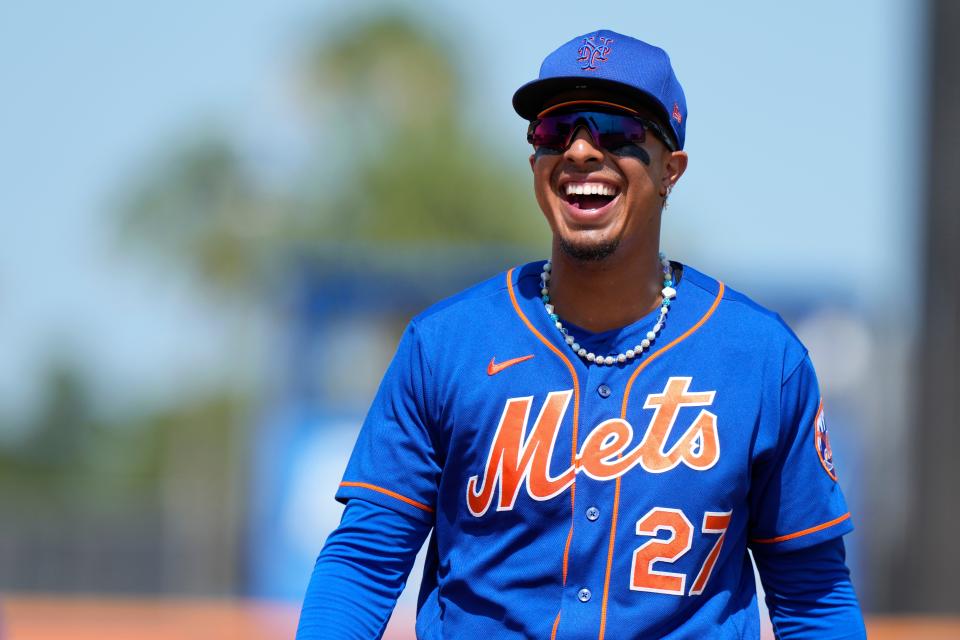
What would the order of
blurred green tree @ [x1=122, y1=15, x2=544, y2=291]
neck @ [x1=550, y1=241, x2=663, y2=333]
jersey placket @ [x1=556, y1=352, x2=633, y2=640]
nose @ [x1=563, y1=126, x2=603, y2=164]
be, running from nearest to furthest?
jersey placket @ [x1=556, y1=352, x2=633, y2=640] < nose @ [x1=563, y1=126, x2=603, y2=164] < neck @ [x1=550, y1=241, x2=663, y2=333] < blurred green tree @ [x1=122, y1=15, x2=544, y2=291]

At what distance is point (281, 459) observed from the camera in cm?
1241

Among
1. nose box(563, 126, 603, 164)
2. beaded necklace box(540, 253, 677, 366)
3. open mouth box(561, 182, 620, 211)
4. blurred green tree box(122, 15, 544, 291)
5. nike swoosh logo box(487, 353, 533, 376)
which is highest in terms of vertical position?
blurred green tree box(122, 15, 544, 291)

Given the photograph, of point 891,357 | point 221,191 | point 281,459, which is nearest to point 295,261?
point 281,459

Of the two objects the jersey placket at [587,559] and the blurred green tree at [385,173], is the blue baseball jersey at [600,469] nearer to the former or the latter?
the jersey placket at [587,559]

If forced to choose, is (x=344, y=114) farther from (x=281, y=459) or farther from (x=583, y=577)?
(x=583, y=577)

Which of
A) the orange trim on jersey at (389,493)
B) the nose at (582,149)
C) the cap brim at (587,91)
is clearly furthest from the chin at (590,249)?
the orange trim on jersey at (389,493)

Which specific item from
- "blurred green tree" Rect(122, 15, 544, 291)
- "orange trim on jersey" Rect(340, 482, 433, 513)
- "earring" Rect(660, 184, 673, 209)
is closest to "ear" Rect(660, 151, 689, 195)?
"earring" Rect(660, 184, 673, 209)

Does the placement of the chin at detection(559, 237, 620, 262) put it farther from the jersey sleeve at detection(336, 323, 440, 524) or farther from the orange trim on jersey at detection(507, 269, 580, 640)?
the jersey sleeve at detection(336, 323, 440, 524)

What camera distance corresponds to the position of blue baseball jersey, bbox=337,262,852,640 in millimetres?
2871

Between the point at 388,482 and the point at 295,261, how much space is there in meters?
10.3

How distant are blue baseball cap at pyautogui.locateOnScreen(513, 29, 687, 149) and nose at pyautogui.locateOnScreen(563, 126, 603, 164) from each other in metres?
0.07

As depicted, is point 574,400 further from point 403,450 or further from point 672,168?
point 672,168

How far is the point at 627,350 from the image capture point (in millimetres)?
3023

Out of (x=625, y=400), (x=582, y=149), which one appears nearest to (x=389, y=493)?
(x=625, y=400)
